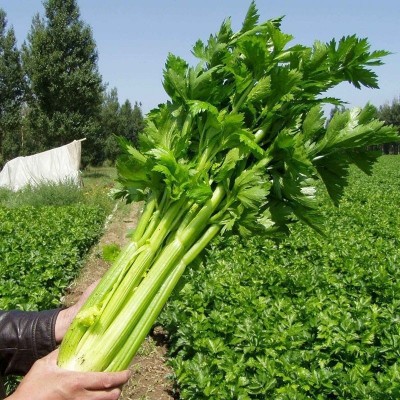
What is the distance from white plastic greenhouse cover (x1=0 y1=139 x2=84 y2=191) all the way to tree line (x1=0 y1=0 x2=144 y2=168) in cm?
860

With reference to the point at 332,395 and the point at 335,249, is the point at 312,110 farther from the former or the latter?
the point at 335,249

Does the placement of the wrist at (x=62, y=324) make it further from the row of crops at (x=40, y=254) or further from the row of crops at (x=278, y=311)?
the row of crops at (x=40, y=254)

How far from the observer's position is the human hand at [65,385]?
5.50 ft

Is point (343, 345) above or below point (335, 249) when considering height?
below

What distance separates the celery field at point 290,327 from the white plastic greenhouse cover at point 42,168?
17.0 m

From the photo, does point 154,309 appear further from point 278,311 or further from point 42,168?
point 42,168

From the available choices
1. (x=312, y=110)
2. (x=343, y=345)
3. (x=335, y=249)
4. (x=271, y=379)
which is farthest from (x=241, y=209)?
(x=335, y=249)

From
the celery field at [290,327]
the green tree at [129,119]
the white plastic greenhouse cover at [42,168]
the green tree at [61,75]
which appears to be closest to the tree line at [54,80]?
the green tree at [61,75]

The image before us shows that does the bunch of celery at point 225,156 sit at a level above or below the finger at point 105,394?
above

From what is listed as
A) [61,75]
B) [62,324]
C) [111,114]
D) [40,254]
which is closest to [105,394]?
[62,324]

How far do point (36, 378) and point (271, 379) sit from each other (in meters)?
2.96

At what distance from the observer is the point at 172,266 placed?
6.65 feet

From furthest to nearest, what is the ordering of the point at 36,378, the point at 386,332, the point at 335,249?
the point at 335,249 → the point at 386,332 → the point at 36,378

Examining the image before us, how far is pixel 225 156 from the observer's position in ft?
7.16
